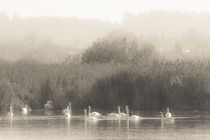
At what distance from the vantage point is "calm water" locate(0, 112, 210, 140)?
2557 inches

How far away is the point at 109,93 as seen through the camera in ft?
419

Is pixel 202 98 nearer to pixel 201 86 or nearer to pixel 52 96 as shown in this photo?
pixel 201 86

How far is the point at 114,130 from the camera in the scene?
7231 cm

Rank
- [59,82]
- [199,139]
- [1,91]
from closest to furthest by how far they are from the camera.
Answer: [199,139] → [1,91] → [59,82]

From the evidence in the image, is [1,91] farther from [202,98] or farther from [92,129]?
[92,129]

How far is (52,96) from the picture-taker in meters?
134

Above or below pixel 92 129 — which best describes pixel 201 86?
above

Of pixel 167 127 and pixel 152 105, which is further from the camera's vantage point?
pixel 152 105

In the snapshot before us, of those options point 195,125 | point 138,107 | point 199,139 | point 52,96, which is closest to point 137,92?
point 138,107

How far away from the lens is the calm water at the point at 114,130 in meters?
64.9

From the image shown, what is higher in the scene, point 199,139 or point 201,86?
point 201,86

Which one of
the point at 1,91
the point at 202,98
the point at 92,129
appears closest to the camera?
the point at 92,129

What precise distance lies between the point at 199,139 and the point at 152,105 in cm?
6013

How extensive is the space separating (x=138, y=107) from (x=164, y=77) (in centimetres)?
758
